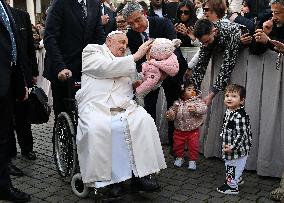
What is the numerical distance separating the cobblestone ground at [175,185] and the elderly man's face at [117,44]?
1481 mm

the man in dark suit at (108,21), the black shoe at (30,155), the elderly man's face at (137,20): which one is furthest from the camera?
the man in dark suit at (108,21)

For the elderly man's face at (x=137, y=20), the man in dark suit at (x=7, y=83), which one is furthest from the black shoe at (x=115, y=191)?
the elderly man's face at (x=137, y=20)

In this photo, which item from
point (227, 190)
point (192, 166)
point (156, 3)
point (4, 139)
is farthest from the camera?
point (156, 3)

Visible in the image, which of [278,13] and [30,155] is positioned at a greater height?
[278,13]

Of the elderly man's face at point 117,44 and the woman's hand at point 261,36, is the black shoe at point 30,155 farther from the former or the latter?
the woman's hand at point 261,36

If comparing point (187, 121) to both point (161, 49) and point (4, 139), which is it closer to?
point (161, 49)

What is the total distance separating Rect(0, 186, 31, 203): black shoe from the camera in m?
4.38

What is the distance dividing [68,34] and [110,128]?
4.50 feet

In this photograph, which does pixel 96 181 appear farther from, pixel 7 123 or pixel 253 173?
pixel 253 173

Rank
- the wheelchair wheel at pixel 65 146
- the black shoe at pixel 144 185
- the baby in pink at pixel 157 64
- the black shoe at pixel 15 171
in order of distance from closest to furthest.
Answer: the black shoe at pixel 144 185 → the wheelchair wheel at pixel 65 146 → the baby in pink at pixel 157 64 → the black shoe at pixel 15 171

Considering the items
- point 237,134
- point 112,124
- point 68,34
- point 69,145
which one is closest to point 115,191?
point 112,124

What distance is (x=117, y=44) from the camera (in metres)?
4.47

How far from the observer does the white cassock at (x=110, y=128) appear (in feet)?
13.6

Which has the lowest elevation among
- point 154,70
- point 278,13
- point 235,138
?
point 235,138
